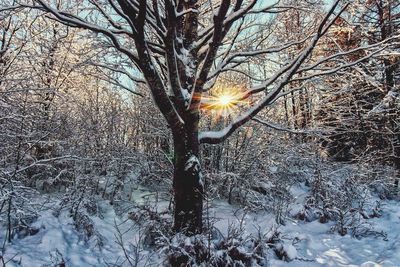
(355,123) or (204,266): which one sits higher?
(355,123)

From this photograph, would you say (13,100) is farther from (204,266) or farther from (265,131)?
(265,131)

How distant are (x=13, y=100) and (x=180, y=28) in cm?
286

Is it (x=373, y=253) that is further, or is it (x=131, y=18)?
(x=373, y=253)

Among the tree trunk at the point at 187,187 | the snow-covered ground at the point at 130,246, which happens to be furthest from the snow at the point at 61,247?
the tree trunk at the point at 187,187

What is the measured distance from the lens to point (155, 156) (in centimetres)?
831

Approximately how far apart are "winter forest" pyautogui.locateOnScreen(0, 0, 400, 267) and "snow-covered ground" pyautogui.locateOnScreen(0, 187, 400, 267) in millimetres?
27

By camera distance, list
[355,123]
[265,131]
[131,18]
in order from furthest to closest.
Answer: [355,123], [265,131], [131,18]

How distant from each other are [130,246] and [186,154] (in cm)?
172

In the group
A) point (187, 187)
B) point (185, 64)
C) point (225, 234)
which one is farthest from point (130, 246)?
point (185, 64)

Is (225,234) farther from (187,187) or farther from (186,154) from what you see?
(186,154)

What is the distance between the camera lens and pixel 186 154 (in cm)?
487

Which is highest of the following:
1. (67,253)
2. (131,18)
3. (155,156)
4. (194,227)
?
(131,18)

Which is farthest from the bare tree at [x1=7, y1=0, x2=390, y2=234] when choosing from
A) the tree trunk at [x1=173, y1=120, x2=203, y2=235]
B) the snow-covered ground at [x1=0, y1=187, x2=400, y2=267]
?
the snow-covered ground at [x1=0, y1=187, x2=400, y2=267]

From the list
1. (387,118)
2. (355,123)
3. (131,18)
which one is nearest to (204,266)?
(131,18)
